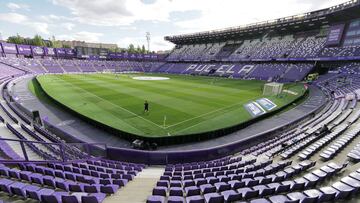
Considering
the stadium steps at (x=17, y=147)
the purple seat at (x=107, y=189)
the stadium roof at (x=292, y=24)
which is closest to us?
the purple seat at (x=107, y=189)

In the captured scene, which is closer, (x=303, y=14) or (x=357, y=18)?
(x=357, y=18)

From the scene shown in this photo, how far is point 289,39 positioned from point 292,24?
801 centimetres

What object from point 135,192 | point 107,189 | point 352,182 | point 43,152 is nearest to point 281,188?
point 352,182

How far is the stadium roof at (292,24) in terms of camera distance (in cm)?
4505

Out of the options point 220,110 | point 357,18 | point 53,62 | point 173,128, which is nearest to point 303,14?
point 357,18

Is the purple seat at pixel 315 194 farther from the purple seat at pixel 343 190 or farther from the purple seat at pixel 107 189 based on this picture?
the purple seat at pixel 107 189

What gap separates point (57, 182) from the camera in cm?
707

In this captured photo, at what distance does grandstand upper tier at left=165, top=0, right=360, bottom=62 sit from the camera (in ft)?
155

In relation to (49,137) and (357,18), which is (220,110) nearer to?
(49,137)

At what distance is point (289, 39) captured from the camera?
66.3 metres

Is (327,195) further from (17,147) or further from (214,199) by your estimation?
(17,147)

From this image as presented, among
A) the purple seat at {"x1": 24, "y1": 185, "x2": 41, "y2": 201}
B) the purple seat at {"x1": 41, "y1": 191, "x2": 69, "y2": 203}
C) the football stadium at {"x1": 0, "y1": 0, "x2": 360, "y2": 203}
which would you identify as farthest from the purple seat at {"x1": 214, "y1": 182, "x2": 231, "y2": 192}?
the purple seat at {"x1": 24, "y1": 185, "x2": 41, "y2": 201}

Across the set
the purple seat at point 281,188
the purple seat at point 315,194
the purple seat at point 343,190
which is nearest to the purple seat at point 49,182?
the purple seat at point 281,188

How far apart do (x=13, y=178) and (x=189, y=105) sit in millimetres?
21590
